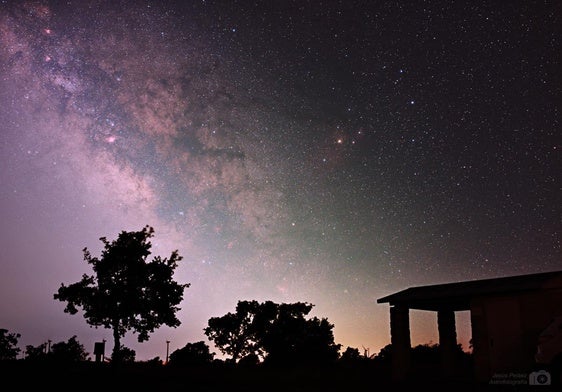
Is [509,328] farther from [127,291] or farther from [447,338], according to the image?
[127,291]

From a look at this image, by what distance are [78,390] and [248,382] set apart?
19.1 ft

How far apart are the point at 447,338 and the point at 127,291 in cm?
2260

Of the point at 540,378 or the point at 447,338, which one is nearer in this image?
the point at 540,378

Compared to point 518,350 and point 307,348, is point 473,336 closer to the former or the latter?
point 518,350

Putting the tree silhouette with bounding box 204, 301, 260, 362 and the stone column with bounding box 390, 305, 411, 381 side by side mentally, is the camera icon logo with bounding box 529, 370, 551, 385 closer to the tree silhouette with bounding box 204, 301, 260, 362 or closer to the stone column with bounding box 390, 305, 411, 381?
the stone column with bounding box 390, 305, 411, 381

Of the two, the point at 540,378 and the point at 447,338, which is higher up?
the point at 447,338

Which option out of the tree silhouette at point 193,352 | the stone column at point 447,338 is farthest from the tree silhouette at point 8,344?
the stone column at point 447,338

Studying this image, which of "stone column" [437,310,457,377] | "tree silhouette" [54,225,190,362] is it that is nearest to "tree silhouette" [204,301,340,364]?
"tree silhouette" [54,225,190,362]

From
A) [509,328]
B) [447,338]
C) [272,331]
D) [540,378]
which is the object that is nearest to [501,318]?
[509,328]

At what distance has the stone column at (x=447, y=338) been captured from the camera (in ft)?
78.2

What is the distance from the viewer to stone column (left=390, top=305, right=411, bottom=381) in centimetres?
2025

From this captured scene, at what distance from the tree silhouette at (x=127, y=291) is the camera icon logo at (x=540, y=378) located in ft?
90.0

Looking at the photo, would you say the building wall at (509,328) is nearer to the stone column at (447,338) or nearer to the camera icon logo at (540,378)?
A: the camera icon logo at (540,378)

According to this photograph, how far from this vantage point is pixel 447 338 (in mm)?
24672
